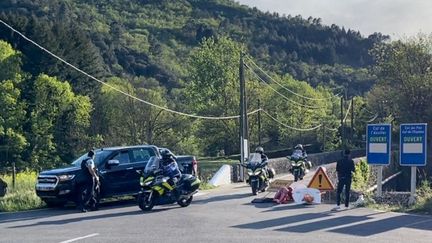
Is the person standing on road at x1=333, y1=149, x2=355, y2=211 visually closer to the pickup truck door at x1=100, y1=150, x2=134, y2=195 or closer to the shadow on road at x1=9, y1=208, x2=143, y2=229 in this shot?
the shadow on road at x1=9, y1=208, x2=143, y2=229

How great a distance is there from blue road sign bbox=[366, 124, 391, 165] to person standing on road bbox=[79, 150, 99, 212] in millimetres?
8274

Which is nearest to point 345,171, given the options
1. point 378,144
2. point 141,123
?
point 378,144

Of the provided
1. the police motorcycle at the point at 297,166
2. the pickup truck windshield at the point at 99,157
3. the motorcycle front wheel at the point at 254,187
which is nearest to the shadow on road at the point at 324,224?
the pickup truck windshield at the point at 99,157

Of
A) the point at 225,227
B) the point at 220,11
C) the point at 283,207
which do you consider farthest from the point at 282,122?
the point at 220,11

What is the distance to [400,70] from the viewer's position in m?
59.5

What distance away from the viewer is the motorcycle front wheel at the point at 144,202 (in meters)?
19.0

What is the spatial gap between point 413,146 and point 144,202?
786 centimetres

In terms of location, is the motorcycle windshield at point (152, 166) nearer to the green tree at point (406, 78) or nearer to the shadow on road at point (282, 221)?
the shadow on road at point (282, 221)

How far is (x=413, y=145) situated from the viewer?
20.9 metres

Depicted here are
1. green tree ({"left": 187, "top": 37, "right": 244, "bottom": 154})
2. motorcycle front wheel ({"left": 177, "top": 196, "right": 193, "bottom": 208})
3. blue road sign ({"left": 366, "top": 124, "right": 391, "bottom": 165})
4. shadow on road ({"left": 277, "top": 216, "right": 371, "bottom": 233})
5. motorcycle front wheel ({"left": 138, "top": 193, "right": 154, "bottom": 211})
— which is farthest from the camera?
green tree ({"left": 187, "top": 37, "right": 244, "bottom": 154})

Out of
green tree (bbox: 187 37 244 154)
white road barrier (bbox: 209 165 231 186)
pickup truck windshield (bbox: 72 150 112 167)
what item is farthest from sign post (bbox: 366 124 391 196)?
green tree (bbox: 187 37 244 154)

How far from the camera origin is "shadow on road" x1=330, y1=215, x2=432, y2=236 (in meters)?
14.7

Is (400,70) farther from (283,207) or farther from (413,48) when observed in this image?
(283,207)

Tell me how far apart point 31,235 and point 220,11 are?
15432 centimetres
